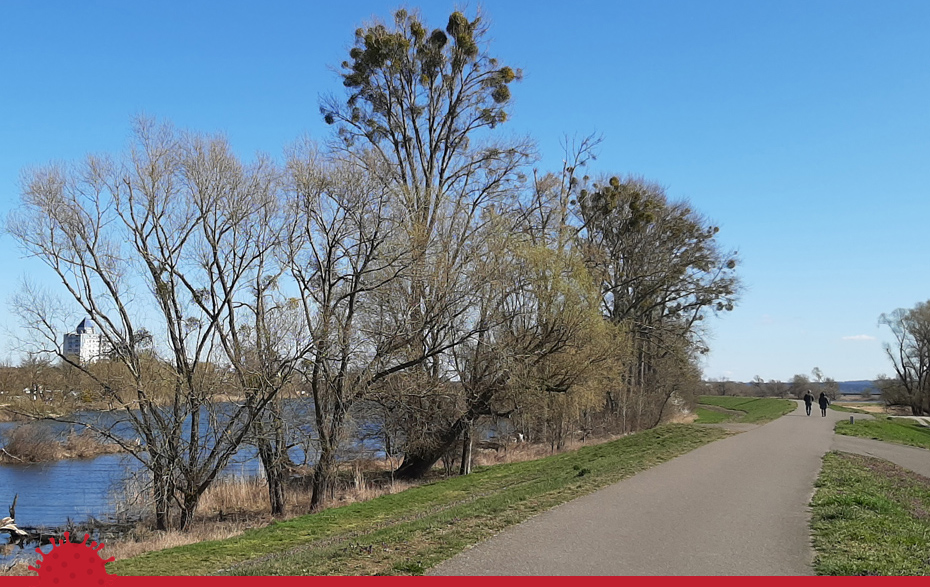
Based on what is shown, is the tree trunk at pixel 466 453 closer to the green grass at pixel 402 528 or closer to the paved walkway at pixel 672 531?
the green grass at pixel 402 528

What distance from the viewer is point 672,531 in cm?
976

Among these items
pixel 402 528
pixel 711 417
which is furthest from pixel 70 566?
pixel 711 417

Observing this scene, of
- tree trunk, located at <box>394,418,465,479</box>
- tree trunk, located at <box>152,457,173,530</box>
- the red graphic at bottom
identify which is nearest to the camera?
the red graphic at bottom

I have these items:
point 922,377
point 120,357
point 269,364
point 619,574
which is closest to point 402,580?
point 619,574

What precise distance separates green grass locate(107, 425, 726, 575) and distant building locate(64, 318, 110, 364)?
651cm

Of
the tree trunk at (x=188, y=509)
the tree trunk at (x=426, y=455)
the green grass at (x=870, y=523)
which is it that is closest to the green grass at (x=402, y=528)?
the tree trunk at (x=426, y=455)

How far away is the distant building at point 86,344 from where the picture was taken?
61.2 ft

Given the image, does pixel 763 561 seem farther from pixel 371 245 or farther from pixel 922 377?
pixel 922 377

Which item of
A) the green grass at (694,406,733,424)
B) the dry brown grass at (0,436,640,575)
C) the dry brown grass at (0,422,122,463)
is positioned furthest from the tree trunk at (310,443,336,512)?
the green grass at (694,406,733,424)

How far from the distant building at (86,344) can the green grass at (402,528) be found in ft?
21.4

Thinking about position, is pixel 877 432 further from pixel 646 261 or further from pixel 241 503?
pixel 241 503

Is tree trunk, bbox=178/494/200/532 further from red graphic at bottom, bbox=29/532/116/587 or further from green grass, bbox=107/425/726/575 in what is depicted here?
red graphic at bottom, bbox=29/532/116/587

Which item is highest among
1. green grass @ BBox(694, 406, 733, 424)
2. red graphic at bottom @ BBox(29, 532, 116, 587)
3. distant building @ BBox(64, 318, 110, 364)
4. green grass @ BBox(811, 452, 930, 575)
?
distant building @ BBox(64, 318, 110, 364)

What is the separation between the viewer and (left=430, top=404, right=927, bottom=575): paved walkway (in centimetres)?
787
